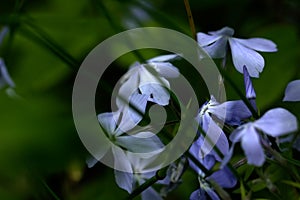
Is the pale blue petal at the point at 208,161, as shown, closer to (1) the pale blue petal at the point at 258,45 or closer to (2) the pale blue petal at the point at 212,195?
(2) the pale blue petal at the point at 212,195

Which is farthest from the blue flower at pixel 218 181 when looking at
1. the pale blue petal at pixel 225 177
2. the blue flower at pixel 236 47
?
the blue flower at pixel 236 47

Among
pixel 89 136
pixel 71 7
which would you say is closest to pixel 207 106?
pixel 89 136

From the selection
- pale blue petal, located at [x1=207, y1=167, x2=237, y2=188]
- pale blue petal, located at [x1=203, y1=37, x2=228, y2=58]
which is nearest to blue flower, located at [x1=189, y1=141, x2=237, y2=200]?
pale blue petal, located at [x1=207, y1=167, x2=237, y2=188]

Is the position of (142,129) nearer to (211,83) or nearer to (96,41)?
(211,83)

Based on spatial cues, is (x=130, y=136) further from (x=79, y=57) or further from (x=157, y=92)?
(x=79, y=57)

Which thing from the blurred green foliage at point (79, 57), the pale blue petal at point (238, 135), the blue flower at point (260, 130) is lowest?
the blurred green foliage at point (79, 57)

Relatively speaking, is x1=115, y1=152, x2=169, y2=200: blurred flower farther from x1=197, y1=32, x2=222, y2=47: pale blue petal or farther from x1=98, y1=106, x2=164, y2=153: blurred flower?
x1=197, y1=32, x2=222, y2=47: pale blue petal
